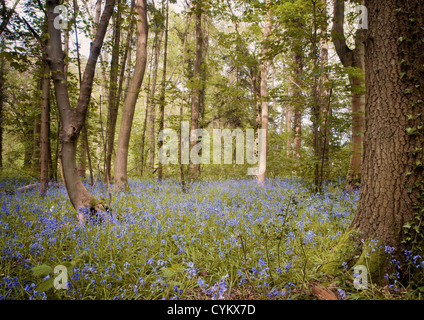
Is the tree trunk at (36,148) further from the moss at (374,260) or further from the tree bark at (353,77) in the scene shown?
the tree bark at (353,77)

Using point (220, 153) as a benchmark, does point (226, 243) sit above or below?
below

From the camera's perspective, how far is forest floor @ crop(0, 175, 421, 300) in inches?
90.0

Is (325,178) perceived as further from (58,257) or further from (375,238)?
(58,257)

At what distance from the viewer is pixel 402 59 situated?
102 inches

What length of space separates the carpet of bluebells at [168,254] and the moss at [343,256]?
14cm

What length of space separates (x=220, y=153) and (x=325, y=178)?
980 centimetres

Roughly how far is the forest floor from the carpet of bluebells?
0.01m

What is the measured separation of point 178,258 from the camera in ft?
10.2

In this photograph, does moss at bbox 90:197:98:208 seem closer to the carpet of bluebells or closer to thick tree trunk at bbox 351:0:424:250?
the carpet of bluebells

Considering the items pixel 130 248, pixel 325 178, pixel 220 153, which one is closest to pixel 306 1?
pixel 325 178

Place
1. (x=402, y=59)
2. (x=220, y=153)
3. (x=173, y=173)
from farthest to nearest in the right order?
(x=220, y=153) → (x=173, y=173) → (x=402, y=59)

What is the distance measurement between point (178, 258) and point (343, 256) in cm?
211

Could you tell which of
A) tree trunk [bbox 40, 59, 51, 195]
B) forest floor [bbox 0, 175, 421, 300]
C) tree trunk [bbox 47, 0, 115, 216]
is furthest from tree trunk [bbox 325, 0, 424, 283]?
tree trunk [bbox 40, 59, 51, 195]
